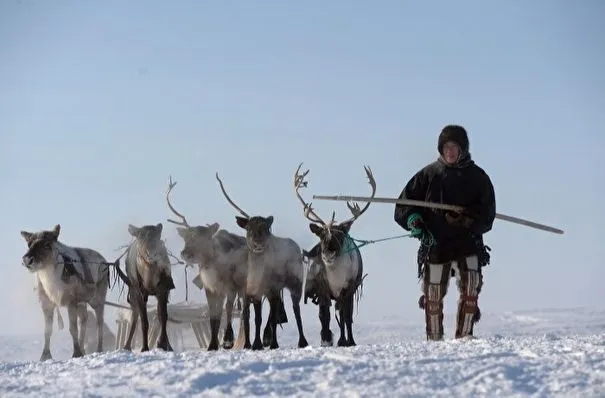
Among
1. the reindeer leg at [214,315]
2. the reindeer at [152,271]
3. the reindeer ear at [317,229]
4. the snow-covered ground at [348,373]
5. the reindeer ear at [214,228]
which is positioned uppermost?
the reindeer ear at [214,228]

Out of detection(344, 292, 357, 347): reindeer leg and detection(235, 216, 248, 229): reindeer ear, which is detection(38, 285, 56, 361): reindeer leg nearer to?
detection(235, 216, 248, 229): reindeer ear

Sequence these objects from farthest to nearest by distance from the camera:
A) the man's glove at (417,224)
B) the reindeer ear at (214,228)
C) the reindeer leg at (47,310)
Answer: the reindeer leg at (47,310), the reindeer ear at (214,228), the man's glove at (417,224)

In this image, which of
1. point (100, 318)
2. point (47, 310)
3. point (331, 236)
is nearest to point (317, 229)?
point (331, 236)

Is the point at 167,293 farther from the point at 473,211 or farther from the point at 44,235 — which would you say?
the point at 473,211

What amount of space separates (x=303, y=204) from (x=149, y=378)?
8.20m

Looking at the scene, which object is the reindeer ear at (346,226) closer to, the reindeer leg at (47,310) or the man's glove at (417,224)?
the man's glove at (417,224)

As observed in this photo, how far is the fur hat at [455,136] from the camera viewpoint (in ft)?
38.9

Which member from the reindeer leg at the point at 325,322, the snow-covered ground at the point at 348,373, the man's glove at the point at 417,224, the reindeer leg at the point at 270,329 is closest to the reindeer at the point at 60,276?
the reindeer leg at the point at 270,329

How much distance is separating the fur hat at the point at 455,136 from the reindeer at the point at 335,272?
348 centimetres

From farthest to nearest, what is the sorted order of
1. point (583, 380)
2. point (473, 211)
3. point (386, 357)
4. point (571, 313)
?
point (571, 313) → point (473, 211) → point (386, 357) → point (583, 380)

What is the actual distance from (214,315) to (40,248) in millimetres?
3042

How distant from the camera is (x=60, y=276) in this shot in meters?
16.7

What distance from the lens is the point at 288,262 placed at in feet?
50.4

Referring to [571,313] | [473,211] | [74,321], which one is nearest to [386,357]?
[473,211]
